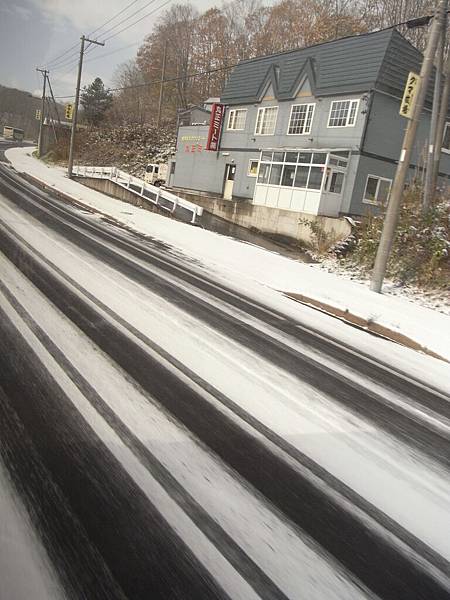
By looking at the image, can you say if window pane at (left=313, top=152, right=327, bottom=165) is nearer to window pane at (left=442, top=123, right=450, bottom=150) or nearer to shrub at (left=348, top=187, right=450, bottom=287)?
shrub at (left=348, top=187, right=450, bottom=287)

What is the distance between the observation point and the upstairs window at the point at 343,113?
74.0ft

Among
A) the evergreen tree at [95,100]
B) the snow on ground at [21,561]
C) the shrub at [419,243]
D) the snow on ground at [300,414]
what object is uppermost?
the evergreen tree at [95,100]

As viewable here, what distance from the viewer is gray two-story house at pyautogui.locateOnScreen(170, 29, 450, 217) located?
21609 millimetres

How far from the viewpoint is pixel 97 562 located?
2.09m

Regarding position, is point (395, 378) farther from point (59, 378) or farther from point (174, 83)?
point (174, 83)

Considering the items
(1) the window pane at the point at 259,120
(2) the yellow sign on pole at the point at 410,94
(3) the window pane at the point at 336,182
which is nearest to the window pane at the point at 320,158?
(3) the window pane at the point at 336,182

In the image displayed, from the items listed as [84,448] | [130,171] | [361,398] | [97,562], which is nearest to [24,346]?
[84,448]

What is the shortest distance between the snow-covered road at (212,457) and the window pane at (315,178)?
16.6m

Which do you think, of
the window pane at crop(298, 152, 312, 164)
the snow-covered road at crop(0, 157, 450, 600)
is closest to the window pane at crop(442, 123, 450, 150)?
the window pane at crop(298, 152, 312, 164)

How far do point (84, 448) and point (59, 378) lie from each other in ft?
3.42

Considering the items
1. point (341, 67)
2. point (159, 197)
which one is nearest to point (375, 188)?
point (341, 67)

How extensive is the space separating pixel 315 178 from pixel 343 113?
16.4 ft

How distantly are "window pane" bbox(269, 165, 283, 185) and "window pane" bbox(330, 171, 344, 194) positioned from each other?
10.5 feet

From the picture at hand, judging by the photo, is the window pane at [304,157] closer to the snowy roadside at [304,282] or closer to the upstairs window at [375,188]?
the upstairs window at [375,188]
